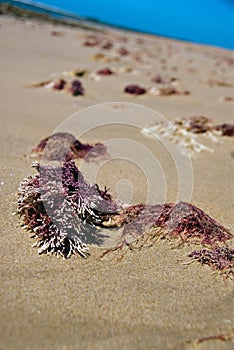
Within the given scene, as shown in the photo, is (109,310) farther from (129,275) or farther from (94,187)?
(94,187)

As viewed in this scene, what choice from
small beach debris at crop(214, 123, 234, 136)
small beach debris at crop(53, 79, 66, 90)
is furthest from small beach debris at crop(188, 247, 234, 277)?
small beach debris at crop(53, 79, 66, 90)

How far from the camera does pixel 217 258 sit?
7.45 feet

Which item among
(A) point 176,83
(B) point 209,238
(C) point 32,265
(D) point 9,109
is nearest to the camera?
(C) point 32,265

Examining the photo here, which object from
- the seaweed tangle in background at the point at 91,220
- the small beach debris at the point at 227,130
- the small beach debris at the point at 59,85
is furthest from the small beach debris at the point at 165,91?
the seaweed tangle in background at the point at 91,220

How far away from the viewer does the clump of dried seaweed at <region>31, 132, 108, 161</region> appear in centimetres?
326

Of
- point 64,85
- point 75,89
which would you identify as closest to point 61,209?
point 75,89

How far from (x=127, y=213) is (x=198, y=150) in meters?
1.74

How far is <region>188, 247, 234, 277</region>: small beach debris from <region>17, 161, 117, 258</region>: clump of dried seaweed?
614mm

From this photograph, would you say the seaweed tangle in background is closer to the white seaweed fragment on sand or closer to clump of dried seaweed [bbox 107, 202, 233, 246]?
clump of dried seaweed [bbox 107, 202, 233, 246]

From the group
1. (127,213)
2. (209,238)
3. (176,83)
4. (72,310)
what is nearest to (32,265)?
(72,310)

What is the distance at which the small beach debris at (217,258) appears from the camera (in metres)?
2.22

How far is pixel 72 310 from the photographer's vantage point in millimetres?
1823

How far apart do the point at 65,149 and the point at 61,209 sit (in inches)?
44.8

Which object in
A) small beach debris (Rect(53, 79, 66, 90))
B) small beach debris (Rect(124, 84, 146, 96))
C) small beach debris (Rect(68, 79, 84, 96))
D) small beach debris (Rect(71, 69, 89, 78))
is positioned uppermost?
small beach debris (Rect(71, 69, 89, 78))
